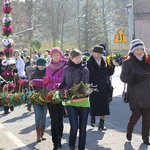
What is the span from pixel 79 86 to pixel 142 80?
1463mm

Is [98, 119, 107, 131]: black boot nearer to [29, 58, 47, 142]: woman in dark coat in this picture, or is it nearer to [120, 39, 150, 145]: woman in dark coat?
[29, 58, 47, 142]: woman in dark coat

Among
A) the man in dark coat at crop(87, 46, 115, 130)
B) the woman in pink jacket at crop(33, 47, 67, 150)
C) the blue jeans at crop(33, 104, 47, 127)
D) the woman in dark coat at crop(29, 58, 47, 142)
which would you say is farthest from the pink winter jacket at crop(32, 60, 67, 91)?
the man in dark coat at crop(87, 46, 115, 130)

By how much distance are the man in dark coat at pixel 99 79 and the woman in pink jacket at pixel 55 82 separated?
1335 mm

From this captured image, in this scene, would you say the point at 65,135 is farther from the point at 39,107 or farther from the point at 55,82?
the point at 55,82

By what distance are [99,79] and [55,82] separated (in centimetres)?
170

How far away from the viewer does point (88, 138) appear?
29.4 feet

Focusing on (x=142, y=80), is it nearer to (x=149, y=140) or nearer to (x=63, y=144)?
(x=149, y=140)

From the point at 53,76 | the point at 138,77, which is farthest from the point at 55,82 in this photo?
the point at 138,77

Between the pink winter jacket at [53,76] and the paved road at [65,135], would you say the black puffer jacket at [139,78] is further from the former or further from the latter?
the pink winter jacket at [53,76]

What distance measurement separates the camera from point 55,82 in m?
7.95

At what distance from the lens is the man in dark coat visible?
9.38 meters

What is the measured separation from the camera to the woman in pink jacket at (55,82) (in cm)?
789

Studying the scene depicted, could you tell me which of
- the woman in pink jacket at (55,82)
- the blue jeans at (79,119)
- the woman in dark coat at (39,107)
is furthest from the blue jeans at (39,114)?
the blue jeans at (79,119)

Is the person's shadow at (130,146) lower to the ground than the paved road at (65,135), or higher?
higher
